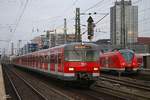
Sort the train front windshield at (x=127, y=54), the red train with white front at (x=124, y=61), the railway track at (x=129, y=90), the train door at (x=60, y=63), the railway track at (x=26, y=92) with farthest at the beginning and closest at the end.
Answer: the train front windshield at (x=127, y=54)
the red train with white front at (x=124, y=61)
the train door at (x=60, y=63)
the railway track at (x=26, y=92)
the railway track at (x=129, y=90)

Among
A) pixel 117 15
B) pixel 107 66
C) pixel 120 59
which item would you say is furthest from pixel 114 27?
pixel 120 59

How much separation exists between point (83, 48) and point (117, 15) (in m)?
35.8

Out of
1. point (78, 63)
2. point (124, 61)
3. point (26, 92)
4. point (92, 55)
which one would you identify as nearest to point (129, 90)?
point (92, 55)

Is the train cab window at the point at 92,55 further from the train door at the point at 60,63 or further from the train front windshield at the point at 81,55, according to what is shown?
the train door at the point at 60,63

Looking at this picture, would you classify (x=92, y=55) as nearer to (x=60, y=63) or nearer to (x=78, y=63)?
(x=78, y=63)

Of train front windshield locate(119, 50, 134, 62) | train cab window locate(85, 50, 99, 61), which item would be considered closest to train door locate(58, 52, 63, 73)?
train cab window locate(85, 50, 99, 61)

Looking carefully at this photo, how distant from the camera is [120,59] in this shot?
119ft

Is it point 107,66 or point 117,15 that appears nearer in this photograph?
point 107,66

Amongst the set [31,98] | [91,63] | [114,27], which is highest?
[114,27]

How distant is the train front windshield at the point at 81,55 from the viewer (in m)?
22.2

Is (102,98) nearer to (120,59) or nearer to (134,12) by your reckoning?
(120,59)

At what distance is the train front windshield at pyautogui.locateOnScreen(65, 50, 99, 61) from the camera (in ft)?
72.7

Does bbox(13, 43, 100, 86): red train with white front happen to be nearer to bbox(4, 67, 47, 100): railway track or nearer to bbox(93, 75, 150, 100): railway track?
bbox(93, 75, 150, 100): railway track

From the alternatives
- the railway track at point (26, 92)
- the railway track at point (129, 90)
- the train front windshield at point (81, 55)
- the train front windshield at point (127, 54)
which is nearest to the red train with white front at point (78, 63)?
the train front windshield at point (81, 55)
